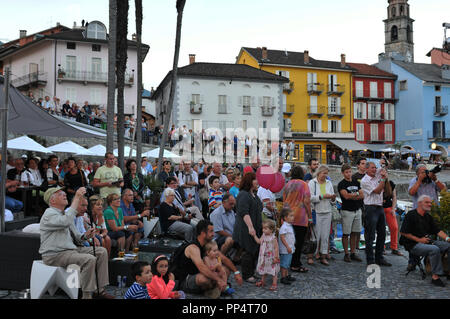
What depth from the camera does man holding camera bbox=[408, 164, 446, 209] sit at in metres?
7.71

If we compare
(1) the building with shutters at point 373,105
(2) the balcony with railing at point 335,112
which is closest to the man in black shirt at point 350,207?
(2) the balcony with railing at point 335,112

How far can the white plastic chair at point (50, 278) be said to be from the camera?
17.0 ft

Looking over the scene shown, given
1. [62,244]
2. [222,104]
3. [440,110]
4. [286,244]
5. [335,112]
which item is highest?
[440,110]

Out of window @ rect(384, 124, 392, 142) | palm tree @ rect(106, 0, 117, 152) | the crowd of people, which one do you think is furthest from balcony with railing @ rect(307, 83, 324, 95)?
the crowd of people

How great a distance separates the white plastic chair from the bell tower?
76.1 m

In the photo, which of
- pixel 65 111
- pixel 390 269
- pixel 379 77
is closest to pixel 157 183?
pixel 390 269

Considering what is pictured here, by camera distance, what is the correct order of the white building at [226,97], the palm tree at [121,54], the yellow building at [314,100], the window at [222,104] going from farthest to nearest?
the yellow building at [314,100], the window at [222,104], the white building at [226,97], the palm tree at [121,54]

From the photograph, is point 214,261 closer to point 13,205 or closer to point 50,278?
point 50,278

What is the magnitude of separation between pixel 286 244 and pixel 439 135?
166 feet

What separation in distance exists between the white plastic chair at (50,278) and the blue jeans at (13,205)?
2.82m

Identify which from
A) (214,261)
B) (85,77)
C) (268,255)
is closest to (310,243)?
(268,255)

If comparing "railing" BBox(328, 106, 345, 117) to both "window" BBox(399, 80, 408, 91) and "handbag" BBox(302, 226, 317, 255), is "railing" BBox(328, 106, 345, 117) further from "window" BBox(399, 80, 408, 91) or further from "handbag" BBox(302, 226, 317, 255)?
"handbag" BBox(302, 226, 317, 255)

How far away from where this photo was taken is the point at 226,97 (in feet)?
139

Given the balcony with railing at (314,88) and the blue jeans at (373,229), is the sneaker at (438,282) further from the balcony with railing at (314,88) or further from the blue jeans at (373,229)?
the balcony with railing at (314,88)
